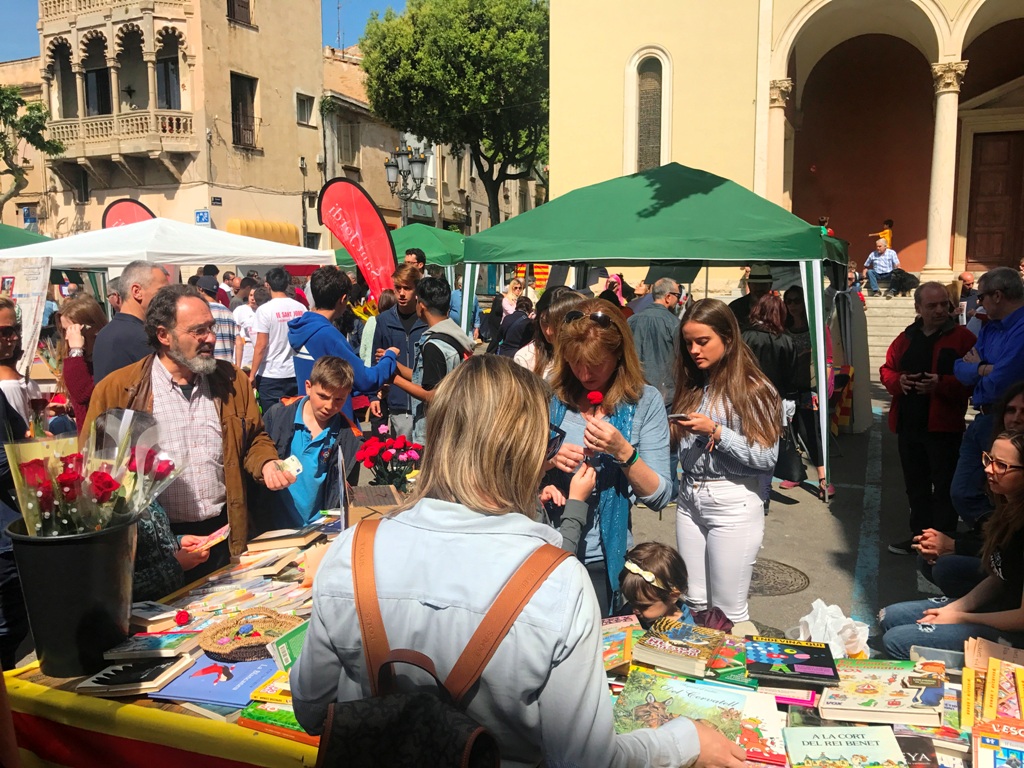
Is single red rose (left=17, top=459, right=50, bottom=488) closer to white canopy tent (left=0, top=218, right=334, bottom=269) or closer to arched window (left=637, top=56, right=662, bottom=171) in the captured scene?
white canopy tent (left=0, top=218, right=334, bottom=269)

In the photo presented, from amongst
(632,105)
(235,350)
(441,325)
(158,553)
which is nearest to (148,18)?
(632,105)

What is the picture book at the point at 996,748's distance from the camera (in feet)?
6.29

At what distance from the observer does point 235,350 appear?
8.69 metres

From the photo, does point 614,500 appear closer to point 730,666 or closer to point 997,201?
point 730,666

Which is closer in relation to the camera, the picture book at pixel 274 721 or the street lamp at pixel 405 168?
the picture book at pixel 274 721

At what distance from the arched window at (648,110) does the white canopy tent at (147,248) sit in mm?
10591

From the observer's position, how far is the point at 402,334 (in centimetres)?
652

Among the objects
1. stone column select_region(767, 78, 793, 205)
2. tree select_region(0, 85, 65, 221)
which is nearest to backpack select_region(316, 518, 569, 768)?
stone column select_region(767, 78, 793, 205)

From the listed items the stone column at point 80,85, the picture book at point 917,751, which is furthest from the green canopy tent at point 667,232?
the stone column at point 80,85

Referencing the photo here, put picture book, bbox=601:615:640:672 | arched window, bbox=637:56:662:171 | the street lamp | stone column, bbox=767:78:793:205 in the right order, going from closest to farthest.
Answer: picture book, bbox=601:615:640:672
stone column, bbox=767:78:793:205
arched window, bbox=637:56:662:171
the street lamp

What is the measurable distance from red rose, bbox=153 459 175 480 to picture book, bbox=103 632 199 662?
493 mm

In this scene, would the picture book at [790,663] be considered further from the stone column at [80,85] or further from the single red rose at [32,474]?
the stone column at [80,85]

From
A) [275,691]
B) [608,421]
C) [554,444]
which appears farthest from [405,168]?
[275,691]

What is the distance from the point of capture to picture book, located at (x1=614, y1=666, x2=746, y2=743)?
2.10 metres
